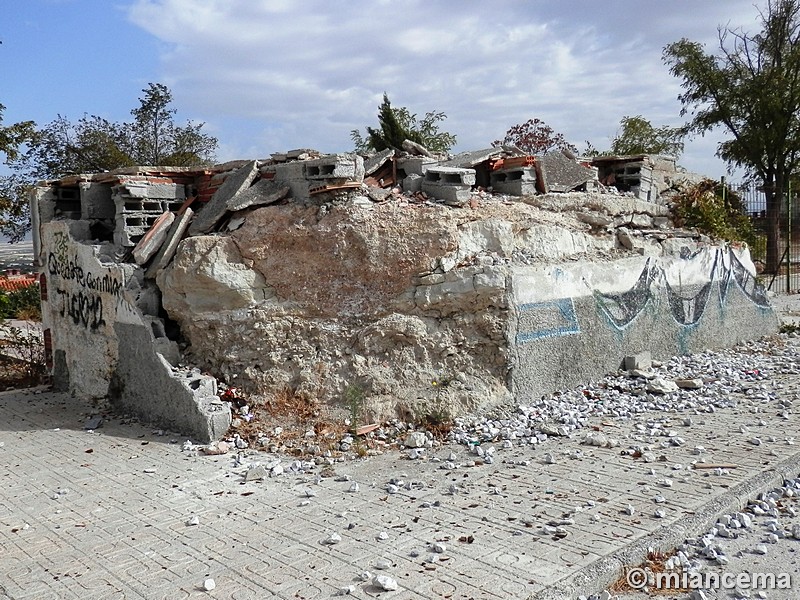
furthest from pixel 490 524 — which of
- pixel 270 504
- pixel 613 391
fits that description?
pixel 613 391

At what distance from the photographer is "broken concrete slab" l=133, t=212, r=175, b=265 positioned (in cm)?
792

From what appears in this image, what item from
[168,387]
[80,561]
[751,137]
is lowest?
[80,561]

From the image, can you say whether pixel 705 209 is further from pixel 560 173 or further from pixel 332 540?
pixel 332 540

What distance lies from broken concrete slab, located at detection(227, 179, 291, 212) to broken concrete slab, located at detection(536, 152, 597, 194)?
3248 millimetres

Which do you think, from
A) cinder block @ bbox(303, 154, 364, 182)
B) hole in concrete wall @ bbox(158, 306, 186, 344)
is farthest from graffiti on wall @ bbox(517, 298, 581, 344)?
hole in concrete wall @ bbox(158, 306, 186, 344)

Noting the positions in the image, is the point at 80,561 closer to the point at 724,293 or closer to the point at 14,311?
the point at 724,293

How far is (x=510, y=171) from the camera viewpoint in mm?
8930

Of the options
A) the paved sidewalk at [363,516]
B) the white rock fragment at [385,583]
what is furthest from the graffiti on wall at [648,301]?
the white rock fragment at [385,583]

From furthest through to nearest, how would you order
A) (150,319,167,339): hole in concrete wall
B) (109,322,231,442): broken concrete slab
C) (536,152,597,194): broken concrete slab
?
1. (536,152,597,194): broken concrete slab
2. (150,319,167,339): hole in concrete wall
3. (109,322,231,442): broken concrete slab

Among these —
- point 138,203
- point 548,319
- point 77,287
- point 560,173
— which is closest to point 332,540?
point 548,319

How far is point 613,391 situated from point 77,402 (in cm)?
652

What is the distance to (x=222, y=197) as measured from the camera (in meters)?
8.17

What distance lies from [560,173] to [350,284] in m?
3.57

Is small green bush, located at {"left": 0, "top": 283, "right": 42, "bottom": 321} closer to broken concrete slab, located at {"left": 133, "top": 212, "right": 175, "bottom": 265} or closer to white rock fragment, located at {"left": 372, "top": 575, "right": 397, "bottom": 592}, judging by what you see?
broken concrete slab, located at {"left": 133, "top": 212, "right": 175, "bottom": 265}
